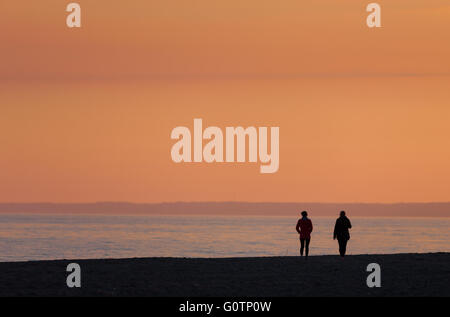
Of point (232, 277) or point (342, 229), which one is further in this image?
point (342, 229)

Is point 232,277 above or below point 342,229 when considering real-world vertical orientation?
below

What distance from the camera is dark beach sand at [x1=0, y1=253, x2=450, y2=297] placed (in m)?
24.8

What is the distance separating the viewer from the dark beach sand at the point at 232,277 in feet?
81.5

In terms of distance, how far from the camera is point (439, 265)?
105ft

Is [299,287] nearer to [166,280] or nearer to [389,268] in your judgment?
[166,280]

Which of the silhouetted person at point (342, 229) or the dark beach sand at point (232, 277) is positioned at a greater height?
the silhouetted person at point (342, 229)

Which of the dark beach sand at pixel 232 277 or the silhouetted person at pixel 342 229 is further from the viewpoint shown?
the silhouetted person at pixel 342 229

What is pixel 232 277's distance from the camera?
1114 inches
